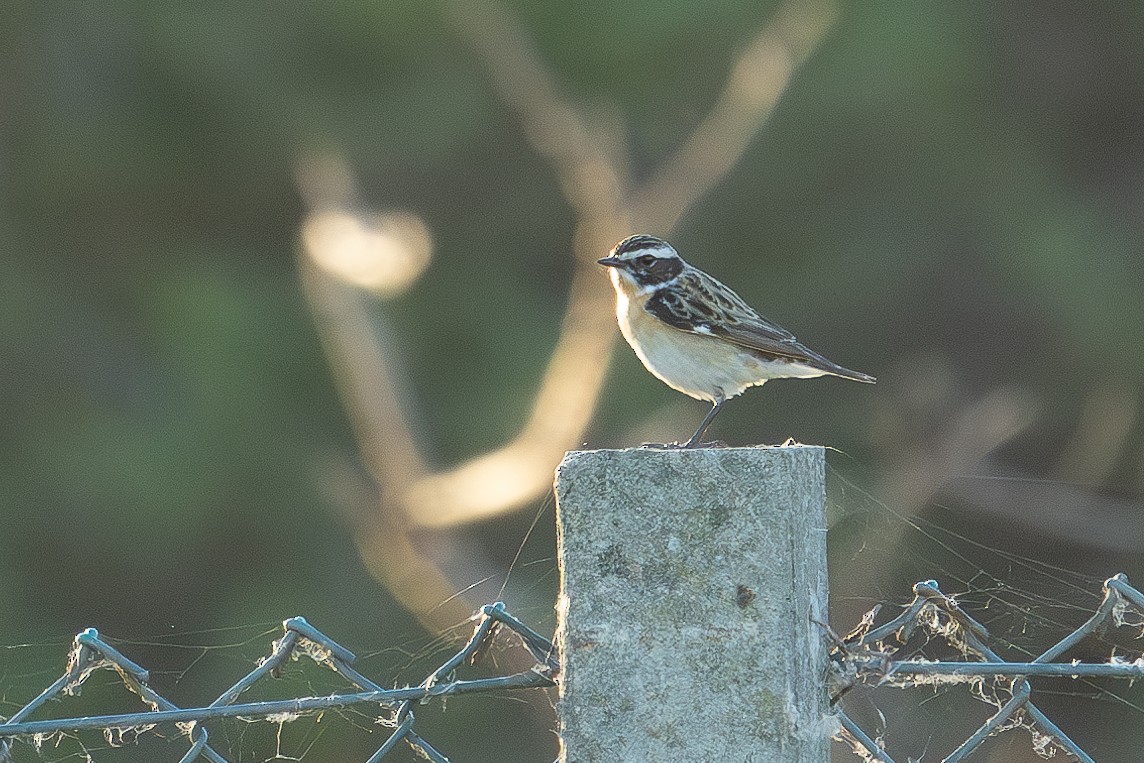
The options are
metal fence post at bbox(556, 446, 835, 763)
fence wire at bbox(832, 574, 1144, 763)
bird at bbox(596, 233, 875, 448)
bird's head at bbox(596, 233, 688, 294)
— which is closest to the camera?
metal fence post at bbox(556, 446, 835, 763)

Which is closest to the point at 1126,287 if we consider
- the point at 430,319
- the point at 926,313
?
the point at 926,313

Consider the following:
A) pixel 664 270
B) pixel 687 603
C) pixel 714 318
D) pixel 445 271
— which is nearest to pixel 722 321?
pixel 714 318

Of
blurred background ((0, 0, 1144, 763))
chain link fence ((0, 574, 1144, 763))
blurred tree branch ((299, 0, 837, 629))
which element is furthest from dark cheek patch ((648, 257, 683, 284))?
blurred background ((0, 0, 1144, 763))

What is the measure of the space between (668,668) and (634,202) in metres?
4.53

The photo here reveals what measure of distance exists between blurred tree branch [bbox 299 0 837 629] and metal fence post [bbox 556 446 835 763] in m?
3.87

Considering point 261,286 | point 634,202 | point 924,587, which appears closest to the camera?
point 924,587

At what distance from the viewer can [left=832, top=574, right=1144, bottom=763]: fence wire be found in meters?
1.77

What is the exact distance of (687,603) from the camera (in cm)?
166

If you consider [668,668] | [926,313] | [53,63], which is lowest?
[668,668]

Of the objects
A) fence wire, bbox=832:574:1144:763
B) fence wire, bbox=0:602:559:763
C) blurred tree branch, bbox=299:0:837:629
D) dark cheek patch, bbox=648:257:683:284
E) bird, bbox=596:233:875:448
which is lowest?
fence wire, bbox=832:574:1144:763

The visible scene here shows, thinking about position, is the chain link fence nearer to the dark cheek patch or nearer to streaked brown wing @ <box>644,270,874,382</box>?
streaked brown wing @ <box>644,270,874,382</box>

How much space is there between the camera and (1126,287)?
8.85 meters

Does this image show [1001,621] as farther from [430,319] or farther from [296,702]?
[430,319]

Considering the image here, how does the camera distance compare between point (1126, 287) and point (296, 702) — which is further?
point (1126, 287)
